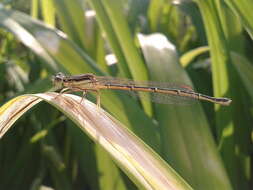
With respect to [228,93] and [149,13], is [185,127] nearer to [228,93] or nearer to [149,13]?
[228,93]

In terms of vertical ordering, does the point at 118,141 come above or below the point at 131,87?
above

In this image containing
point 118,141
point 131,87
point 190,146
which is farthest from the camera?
point 131,87

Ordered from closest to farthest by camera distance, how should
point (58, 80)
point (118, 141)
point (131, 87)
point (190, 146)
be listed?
point (118, 141) → point (190, 146) → point (58, 80) → point (131, 87)

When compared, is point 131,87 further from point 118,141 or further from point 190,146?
point 118,141

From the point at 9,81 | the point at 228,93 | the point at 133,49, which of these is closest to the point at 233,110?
the point at 228,93

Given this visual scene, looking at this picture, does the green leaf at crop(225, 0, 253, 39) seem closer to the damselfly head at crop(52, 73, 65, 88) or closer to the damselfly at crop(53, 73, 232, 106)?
the damselfly at crop(53, 73, 232, 106)

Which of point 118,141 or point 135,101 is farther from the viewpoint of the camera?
point 135,101

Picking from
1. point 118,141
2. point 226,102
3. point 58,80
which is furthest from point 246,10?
point 118,141

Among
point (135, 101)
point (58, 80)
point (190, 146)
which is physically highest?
point (58, 80)

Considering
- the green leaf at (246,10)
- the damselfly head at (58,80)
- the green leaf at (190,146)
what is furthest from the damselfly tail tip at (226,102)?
the damselfly head at (58,80)

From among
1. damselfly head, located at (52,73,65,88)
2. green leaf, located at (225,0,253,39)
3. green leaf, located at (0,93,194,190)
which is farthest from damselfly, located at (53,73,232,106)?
green leaf, located at (0,93,194,190)
